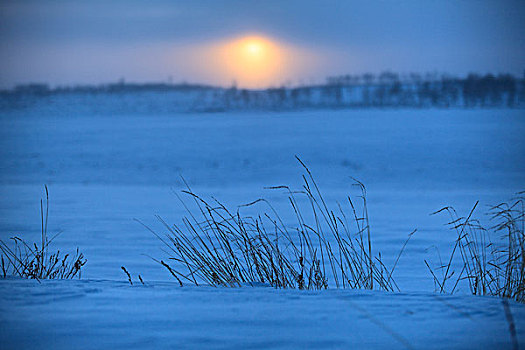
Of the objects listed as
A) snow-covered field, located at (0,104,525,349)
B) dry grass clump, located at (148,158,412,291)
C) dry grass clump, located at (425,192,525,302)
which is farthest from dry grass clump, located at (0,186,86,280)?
dry grass clump, located at (425,192,525,302)

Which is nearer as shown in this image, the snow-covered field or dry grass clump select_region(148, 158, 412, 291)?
the snow-covered field

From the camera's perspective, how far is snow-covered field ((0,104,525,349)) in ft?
5.49

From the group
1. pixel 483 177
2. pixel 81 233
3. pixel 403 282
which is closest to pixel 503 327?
pixel 403 282

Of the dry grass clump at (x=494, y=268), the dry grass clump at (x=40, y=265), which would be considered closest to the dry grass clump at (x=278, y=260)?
the dry grass clump at (x=494, y=268)

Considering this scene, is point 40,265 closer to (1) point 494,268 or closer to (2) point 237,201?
(1) point 494,268

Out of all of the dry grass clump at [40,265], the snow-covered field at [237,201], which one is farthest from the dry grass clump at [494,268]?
the dry grass clump at [40,265]

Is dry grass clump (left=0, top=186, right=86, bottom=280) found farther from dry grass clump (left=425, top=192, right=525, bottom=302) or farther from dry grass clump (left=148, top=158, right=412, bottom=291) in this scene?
dry grass clump (left=425, top=192, right=525, bottom=302)

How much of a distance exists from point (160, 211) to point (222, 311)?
22.2 ft

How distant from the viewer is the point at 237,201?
9594 millimetres

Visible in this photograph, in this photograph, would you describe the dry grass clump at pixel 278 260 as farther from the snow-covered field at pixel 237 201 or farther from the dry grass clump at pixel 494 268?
the dry grass clump at pixel 494 268

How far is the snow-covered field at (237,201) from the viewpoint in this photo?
167 centimetres

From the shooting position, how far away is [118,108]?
3284cm

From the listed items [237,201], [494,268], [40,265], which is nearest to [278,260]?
[40,265]

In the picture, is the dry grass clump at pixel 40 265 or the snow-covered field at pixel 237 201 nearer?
the snow-covered field at pixel 237 201
